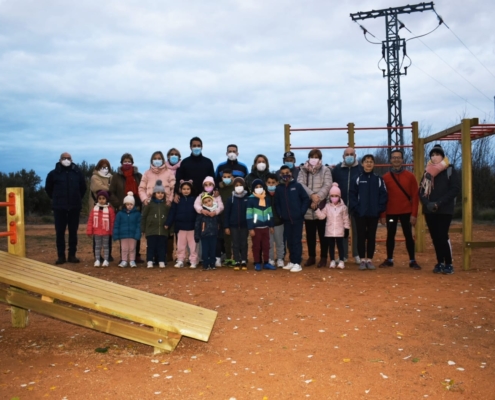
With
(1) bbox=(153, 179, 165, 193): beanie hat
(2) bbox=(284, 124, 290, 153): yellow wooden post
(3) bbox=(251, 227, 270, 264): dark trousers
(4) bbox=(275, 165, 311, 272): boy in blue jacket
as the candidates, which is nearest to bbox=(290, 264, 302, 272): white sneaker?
(4) bbox=(275, 165, 311, 272): boy in blue jacket

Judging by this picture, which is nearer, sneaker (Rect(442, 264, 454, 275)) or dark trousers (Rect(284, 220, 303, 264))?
sneaker (Rect(442, 264, 454, 275))

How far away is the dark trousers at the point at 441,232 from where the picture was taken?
7949 mm

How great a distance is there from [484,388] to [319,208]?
5093mm

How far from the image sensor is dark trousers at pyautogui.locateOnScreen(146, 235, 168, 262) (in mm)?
8820

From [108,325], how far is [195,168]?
15.4ft

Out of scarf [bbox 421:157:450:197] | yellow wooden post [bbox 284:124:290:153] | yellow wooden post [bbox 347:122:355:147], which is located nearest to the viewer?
scarf [bbox 421:157:450:197]

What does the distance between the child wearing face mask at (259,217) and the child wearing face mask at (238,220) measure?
0.12m

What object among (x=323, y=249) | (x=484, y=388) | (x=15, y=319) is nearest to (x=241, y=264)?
(x=323, y=249)

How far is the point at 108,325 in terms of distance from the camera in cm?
449

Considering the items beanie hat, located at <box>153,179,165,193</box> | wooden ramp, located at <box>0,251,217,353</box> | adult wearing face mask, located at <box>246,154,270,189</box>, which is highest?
adult wearing face mask, located at <box>246,154,270,189</box>

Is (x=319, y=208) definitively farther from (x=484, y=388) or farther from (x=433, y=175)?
(x=484, y=388)

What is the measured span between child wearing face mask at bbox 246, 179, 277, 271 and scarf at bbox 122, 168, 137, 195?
2.15 m

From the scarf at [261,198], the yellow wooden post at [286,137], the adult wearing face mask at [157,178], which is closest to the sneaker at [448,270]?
the scarf at [261,198]

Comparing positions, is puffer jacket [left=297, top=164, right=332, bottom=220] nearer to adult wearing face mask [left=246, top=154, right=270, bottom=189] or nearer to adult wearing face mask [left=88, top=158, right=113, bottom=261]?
adult wearing face mask [left=246, top=154, right=270, bottom=189]
